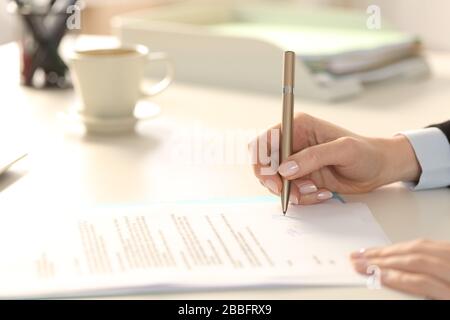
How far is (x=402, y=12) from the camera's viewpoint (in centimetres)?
260

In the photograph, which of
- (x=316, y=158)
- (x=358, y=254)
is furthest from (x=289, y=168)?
(x=358, y=254)

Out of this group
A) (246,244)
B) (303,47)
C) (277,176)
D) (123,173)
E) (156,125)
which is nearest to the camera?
(246,244)

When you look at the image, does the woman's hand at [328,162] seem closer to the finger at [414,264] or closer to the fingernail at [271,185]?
the fingernail at [271,185]

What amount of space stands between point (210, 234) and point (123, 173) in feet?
0.82

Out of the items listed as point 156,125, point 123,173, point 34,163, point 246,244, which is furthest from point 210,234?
point 156,125

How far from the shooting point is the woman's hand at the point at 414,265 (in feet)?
2.00

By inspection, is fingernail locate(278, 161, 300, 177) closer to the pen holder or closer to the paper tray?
the paper tray

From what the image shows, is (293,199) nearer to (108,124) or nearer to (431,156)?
(431,156)

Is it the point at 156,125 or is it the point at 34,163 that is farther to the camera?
the point at 156,125

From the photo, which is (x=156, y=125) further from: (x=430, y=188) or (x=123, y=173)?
(x=430, y=188)

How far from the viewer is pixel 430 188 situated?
891 mm

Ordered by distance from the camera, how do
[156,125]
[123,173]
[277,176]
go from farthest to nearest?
[156,125] < [123,173] < [277,176]

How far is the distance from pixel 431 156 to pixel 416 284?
13.2 inches

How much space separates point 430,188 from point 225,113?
1.45 ft
